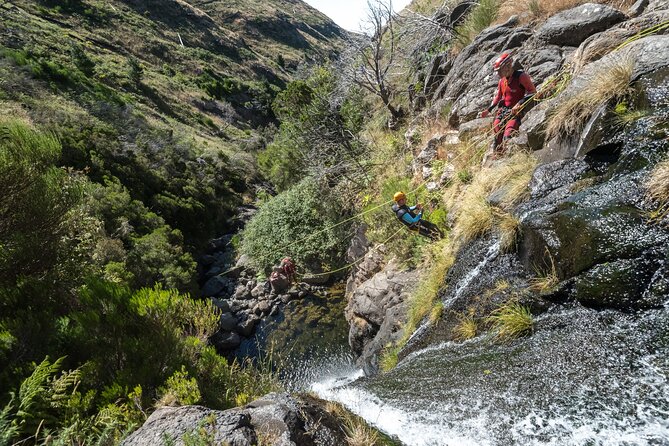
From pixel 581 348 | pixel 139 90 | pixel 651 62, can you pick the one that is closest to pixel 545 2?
pixel 651 62

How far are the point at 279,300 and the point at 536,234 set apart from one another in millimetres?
10107

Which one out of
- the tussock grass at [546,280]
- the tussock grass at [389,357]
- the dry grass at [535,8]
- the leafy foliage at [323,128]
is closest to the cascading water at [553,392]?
the tussock grass at [546,280]

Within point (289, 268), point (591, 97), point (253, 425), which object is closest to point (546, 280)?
point (591, 97)

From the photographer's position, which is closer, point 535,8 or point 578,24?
point 578,24

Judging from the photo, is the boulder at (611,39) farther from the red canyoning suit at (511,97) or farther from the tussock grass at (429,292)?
the tussock grass at (429,292)

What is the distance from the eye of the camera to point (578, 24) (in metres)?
5.86

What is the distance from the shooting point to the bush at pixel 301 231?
12242 mm

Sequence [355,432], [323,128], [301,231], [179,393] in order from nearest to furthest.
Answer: [355,432]
[179,393]
[301,231]
[323,128]

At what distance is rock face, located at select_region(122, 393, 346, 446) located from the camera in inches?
87.2

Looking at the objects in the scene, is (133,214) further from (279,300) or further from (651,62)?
(651,62)

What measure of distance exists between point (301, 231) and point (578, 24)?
9.90 m

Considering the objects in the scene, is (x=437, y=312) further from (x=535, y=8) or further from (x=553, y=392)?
(x=535, y=8)

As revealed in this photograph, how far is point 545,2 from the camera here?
7387 millimetres

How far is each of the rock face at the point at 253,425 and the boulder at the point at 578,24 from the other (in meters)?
7.10
